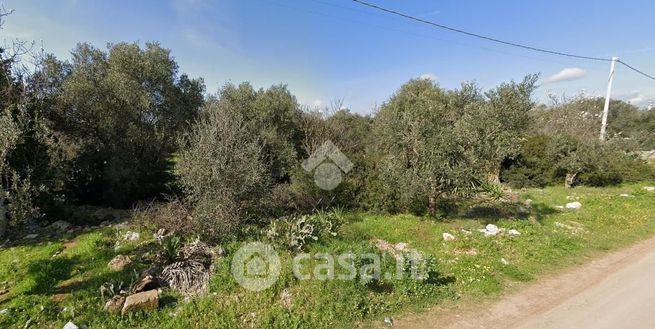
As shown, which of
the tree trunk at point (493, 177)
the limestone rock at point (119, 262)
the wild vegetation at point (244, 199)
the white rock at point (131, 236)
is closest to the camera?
the wild vegetation at point (244, 199)

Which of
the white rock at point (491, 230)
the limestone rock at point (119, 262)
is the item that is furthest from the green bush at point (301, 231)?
the white rock at point (491, 230)

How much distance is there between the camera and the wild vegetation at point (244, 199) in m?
5.98

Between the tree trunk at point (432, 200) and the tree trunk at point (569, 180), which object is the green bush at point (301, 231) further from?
the tree trunk at point (569, 180)

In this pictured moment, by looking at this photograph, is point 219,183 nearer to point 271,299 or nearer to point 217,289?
point 217,289

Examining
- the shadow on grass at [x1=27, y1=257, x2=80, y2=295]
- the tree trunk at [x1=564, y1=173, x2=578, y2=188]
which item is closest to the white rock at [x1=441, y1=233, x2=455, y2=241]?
the shadow on grass at [x1=27, y1=257, x2=80, y2=295]

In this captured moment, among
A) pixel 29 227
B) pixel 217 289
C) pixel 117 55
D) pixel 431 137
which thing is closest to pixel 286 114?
pixel 117 55

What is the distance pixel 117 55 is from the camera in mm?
14695

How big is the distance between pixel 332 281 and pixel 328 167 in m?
6.17

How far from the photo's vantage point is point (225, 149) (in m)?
8.21

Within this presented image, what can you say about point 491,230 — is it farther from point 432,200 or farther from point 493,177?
point 493,177

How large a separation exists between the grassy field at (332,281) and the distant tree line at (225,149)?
1.13 meters

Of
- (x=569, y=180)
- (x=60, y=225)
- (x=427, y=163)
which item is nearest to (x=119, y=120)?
(x=60, y=225)

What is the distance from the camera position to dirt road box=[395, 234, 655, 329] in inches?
217

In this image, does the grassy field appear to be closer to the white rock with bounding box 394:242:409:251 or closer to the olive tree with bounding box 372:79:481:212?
the white rock with bounding box 394:242:409:251
